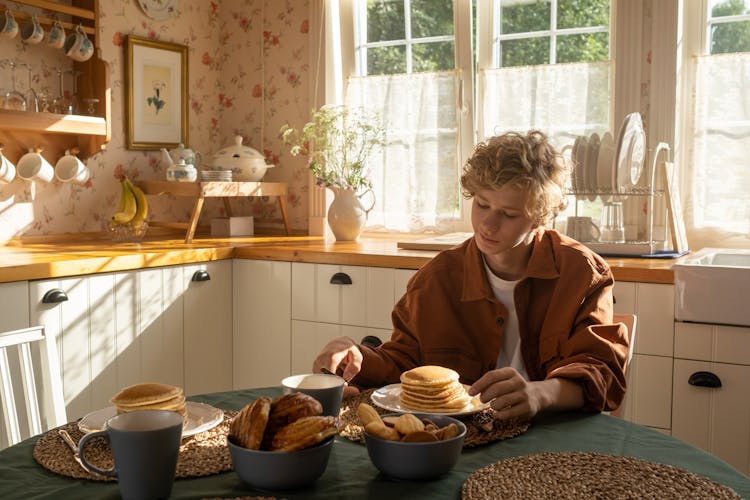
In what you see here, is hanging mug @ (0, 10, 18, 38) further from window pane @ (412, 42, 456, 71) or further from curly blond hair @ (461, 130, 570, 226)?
curly blond hair @ (461, 130, 570, 226)

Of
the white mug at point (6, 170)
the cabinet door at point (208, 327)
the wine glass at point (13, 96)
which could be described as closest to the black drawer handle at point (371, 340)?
the cabinet door at point (208, 327)

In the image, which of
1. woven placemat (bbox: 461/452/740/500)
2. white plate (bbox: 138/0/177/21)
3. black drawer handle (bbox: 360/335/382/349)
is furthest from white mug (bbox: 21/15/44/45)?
woven placemat (bbox: 461/452/740/500)

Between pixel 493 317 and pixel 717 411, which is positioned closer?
pixel 493 317

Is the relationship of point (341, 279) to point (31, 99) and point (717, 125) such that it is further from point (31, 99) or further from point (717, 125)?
point (717, 125)

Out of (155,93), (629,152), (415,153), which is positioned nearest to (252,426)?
(629,152)

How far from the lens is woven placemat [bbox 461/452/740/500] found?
105 cm

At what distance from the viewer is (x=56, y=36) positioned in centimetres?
316

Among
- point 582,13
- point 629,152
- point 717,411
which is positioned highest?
point 582,13

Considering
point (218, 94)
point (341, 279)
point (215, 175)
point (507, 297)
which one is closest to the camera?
point (507, 297)

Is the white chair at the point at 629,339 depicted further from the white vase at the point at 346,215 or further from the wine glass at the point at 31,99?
the wine glass at the point at 31,99

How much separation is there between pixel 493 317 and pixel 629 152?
123cm

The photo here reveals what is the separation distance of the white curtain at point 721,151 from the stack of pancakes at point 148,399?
2.37 meters

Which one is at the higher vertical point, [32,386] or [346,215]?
[346,215]

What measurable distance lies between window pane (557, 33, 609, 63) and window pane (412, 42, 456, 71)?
1.59 feet
